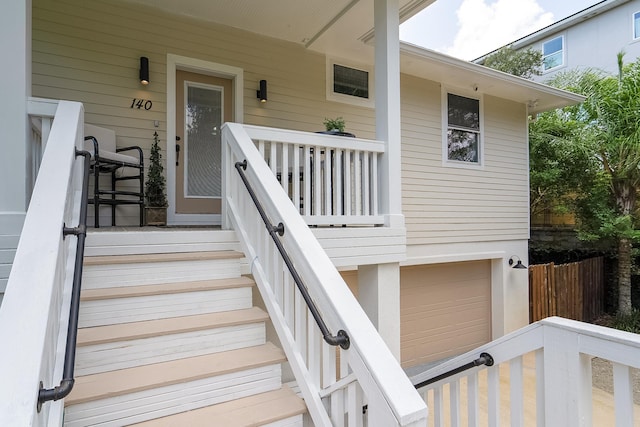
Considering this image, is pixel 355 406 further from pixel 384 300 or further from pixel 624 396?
pixel 384 300

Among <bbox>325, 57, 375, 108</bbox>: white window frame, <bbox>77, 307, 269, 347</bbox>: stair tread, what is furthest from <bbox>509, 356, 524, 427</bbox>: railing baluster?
<bbox>325, 57, 375, 108</bbox>: white window frame

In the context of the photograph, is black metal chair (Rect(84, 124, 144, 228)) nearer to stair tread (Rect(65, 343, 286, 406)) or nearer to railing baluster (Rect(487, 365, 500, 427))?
stair tread (Rect(65, 343, 286, 406))

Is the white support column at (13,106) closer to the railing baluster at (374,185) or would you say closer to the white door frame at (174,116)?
the white door frame at (174,116)

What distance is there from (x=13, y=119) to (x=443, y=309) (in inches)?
256

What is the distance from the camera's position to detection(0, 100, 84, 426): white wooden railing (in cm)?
85

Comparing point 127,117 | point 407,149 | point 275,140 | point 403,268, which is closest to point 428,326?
point 403,268

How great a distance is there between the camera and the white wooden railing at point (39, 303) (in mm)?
854

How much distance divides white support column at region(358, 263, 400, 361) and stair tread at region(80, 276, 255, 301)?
1.37 meters

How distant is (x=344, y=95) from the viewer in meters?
5.48

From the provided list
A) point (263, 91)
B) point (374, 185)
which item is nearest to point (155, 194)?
point (263, 91)

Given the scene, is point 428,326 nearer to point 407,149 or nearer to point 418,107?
point 407,149

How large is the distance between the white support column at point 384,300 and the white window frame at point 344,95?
3.00 metres

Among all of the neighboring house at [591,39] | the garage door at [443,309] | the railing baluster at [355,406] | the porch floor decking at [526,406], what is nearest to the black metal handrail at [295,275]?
the railing baluster at [355,406]

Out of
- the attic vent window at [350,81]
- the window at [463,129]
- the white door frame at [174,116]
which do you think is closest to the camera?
the white door frame at [174,116]
